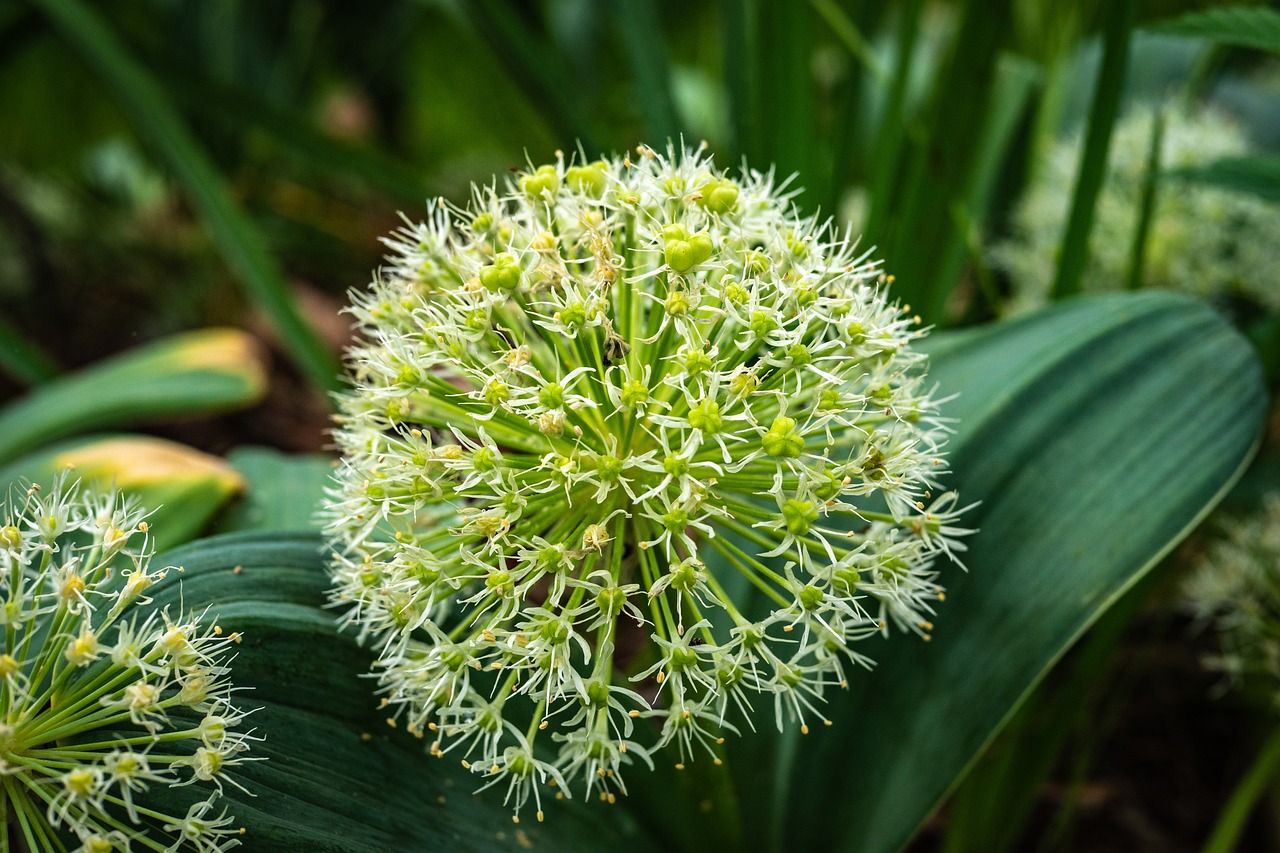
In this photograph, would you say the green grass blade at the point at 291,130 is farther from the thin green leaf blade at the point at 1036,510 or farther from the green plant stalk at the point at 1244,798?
the green plant stalk at the point at 1244,798

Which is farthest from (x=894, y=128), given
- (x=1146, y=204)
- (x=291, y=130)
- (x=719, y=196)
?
(x=291, y=130)

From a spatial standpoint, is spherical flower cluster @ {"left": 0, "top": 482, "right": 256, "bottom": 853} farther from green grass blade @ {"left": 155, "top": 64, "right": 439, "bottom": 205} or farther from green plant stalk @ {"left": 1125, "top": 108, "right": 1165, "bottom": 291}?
green grass blade @ {"left": 155, "top": 64, "right": 439, "bottom": 205}

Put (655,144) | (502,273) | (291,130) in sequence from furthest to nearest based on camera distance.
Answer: (291,130), (655,144), (502,273)

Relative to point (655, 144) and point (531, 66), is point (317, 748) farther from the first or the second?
point (531, 66)

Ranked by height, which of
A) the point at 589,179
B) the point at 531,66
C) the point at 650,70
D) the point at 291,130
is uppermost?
the point at 291,130

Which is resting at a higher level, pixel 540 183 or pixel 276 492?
pixel 540 183

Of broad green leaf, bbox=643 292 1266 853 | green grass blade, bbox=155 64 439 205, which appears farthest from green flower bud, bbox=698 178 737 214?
green grass blade, bbox=155 64 439 205
